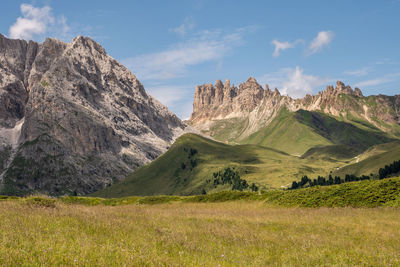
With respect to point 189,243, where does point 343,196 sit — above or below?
above

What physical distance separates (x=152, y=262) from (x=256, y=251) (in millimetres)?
5455

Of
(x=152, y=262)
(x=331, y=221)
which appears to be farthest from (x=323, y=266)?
(x=331, y=221)

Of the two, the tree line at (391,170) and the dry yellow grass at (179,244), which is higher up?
the tree line at (391,170)

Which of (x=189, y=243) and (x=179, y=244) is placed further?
(x=189, y=243)

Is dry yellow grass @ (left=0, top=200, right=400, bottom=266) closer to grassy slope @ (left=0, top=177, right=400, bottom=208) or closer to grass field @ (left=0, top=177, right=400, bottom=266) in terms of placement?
grass field @ (left=0, top=177, right=400, bottom=266)

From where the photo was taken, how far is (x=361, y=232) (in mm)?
19188

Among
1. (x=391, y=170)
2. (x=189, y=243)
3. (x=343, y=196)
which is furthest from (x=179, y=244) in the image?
(x=391, y=170)

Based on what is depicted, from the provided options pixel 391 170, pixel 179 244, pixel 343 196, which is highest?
pixel 391 170

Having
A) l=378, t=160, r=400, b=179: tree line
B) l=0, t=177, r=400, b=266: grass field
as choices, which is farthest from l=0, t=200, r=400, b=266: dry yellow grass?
l=378, t=160, r=400, b=179: tree line

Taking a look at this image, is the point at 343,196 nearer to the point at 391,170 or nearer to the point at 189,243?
the point at 189,243

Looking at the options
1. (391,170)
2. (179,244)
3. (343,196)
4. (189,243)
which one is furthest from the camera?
(391,170)

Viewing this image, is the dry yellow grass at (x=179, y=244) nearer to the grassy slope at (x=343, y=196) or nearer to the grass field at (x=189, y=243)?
the grass field at (x=189, y=243)

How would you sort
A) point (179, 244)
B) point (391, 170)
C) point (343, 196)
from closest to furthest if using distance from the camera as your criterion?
point (179, 244), point (343, 196), point (391, 170)

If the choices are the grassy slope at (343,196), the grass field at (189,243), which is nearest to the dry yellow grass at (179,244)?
the grass field at (189,243)
